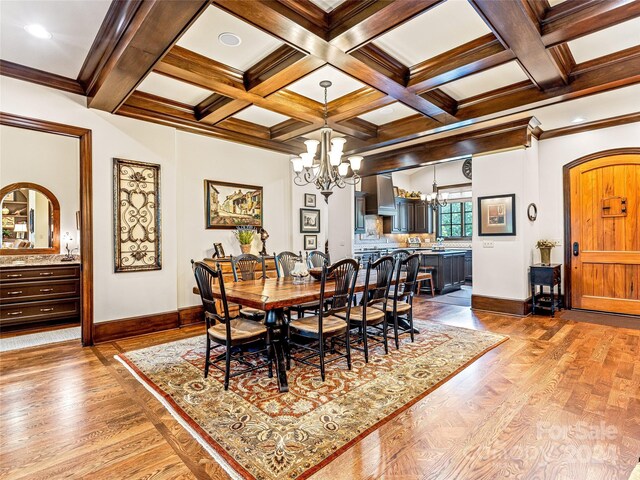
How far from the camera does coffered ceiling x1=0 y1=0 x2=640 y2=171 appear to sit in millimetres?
2570

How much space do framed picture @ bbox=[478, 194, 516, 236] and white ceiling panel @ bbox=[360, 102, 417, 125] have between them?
6.21 ft

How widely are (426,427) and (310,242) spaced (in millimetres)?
4466

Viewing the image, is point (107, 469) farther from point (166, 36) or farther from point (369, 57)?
point (369, 57)

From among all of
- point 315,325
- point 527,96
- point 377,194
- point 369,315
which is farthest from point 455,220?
point 315,325

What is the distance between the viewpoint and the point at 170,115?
4559 mm

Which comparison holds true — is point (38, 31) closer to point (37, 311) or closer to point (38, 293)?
point (38, 293)

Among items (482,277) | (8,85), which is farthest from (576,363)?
(8,85)

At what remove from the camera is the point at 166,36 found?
8.57 feet

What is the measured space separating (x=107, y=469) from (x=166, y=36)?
2.84 m

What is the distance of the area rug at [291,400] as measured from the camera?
192cm

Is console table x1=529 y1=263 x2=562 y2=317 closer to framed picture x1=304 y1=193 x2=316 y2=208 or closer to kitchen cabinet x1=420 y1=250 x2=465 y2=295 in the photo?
kitchen cabinet x1=420 y1=250 x2=465 y2=295

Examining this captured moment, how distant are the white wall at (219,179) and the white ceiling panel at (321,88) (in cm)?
170

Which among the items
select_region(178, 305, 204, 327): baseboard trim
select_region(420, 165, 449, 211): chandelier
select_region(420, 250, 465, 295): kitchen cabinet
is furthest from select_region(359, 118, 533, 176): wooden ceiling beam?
select_region(178, 305, 204, 327): baseboard trim

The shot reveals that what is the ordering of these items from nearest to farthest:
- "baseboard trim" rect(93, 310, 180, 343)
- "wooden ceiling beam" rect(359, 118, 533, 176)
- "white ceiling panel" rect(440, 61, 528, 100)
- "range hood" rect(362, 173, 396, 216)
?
"white ceiling panel" rect(440, 61, 528, 100)
"baseboard trim" rect(93, 310, 180, 343)
"wooden ceiling beam" rect(359, 118, 533, 176)
"range hood" rect(362, 173, 396, 216)
